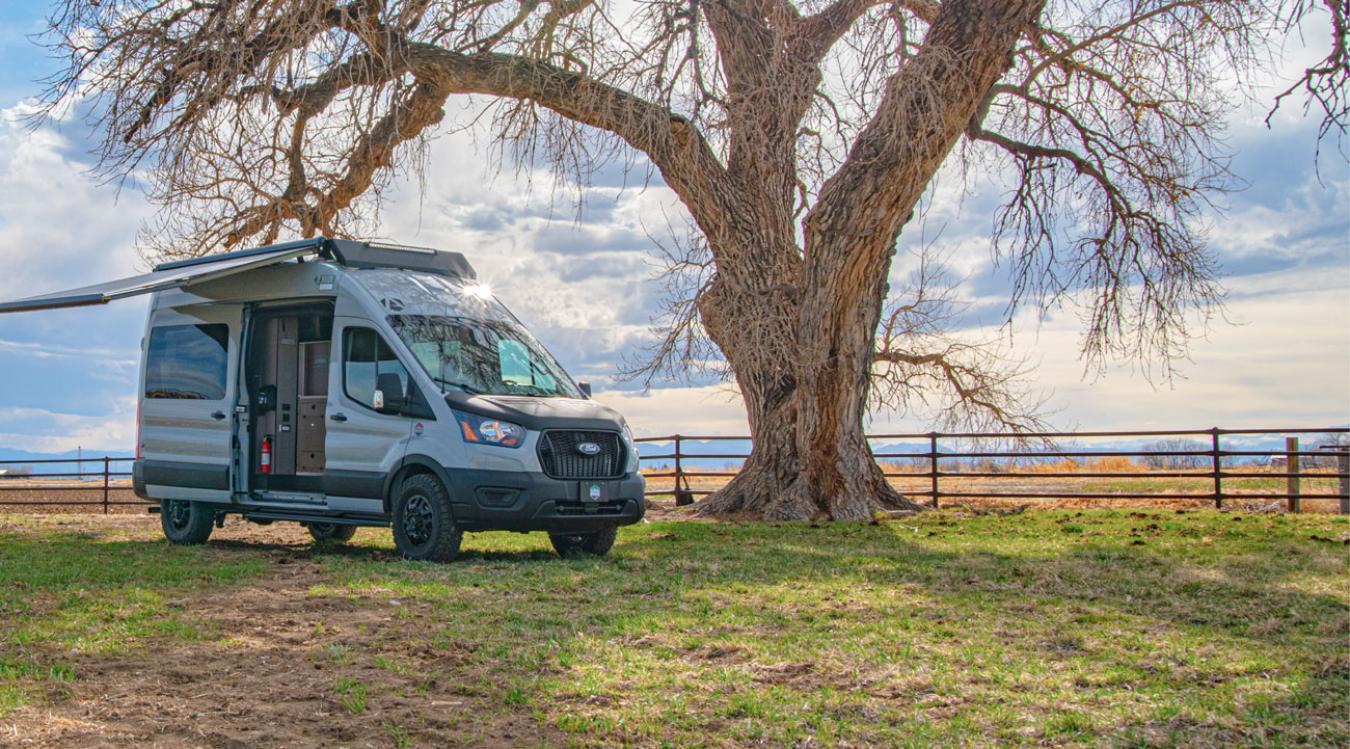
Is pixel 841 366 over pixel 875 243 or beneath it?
beneath

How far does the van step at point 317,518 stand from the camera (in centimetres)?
1149

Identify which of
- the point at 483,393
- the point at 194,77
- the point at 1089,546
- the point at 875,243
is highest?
the point at 194,77

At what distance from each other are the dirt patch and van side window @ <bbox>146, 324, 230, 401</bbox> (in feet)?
20.2

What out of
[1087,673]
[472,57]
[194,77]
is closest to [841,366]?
[472,57]

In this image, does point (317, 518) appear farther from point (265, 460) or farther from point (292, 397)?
point (292, 397)

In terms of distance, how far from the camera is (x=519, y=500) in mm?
10586

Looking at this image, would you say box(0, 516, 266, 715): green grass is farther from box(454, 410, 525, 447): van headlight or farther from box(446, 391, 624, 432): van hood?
box(446, 391, 624, 432): van hood

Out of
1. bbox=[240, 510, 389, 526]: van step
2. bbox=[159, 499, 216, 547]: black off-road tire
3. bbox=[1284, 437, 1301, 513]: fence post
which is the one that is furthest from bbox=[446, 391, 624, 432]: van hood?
bbox=[1284, 437, 1301, 513]: fence post

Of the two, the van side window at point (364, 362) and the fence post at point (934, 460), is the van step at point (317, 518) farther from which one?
the fence post at point (934, 460)

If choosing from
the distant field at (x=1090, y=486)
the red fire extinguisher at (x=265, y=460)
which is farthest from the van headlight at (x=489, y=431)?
the distant field at (x=1090, y=486)

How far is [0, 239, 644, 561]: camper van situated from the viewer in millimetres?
10719

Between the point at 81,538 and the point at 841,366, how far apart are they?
10.4 meters

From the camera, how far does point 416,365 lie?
36.2 ft

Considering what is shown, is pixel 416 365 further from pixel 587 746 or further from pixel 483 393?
pixel 587 746
